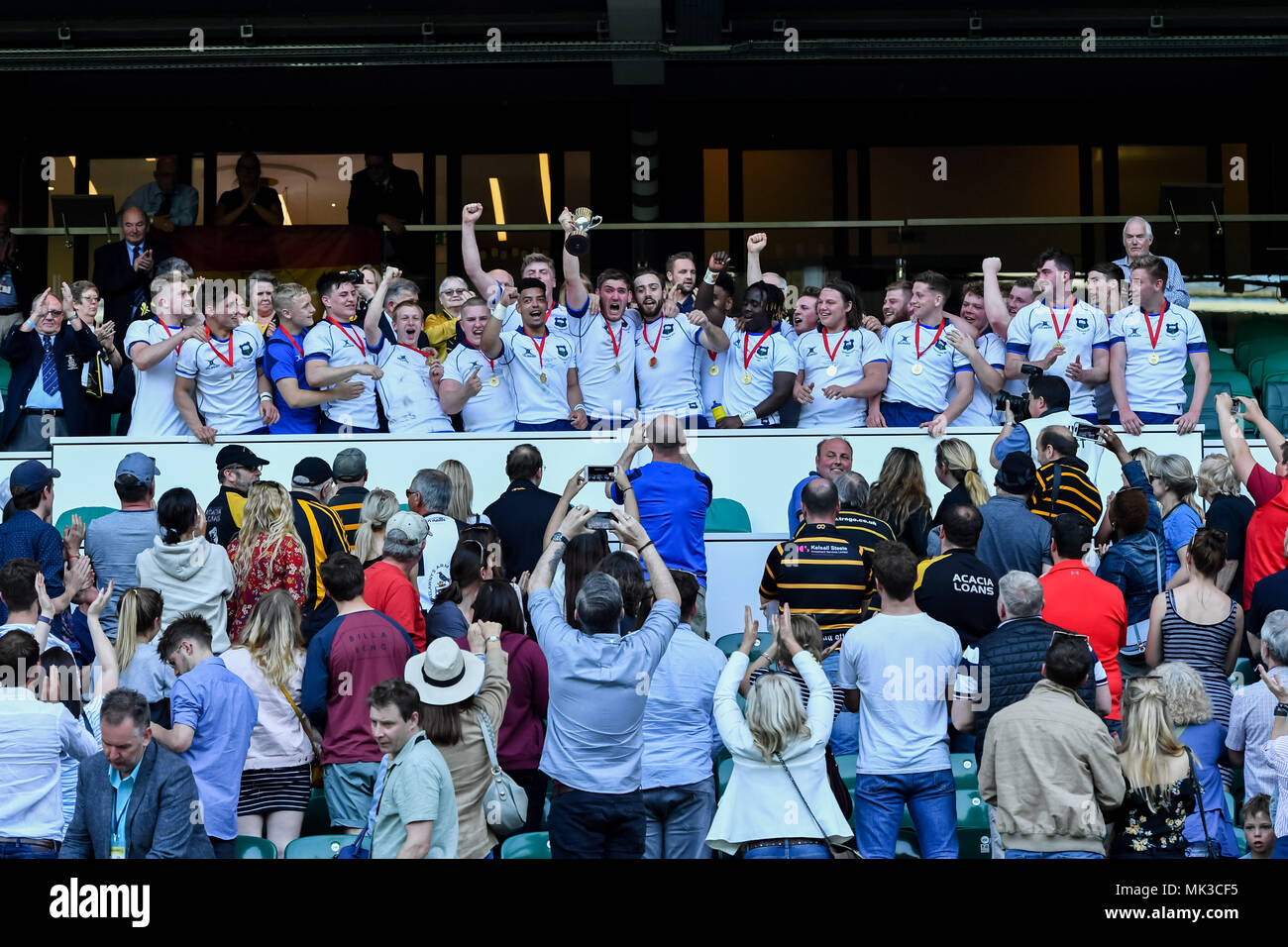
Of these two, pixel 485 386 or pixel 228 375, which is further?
pixel 485 386

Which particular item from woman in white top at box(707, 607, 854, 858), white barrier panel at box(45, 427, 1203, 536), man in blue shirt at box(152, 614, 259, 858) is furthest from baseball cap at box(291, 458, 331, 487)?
woman in white top at box(707, 607, 854, 858)

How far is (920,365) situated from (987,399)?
0.59m

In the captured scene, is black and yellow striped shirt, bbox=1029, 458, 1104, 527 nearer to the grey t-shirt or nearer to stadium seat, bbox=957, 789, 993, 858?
stadium seat, bbox=957, 789, 993, 858

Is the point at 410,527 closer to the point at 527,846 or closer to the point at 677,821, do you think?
the point at 527,846

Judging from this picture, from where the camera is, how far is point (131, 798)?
229 inches

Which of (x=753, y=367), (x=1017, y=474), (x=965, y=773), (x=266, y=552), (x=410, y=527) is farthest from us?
(x=753, y=367)

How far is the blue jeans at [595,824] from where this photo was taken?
586 cm

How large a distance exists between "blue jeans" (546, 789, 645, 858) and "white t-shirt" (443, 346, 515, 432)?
5037mm

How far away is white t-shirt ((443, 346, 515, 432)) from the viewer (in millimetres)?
10562

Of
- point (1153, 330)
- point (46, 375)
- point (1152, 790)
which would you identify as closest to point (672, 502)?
point (1152, 790)

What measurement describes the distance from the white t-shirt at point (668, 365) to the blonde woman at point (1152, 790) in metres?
5.32

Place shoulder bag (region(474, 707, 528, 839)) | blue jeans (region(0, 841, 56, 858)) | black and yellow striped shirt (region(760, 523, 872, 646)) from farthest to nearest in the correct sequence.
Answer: black and yellow striped shirt (region(760, 523, 872, 646)) → shoulder bag (region(474, 707, 528, 839)) → blue jeans (region(0, 841, 56, 858))

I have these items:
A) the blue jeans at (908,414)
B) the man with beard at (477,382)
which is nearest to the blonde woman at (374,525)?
the man with beard at (477,382)

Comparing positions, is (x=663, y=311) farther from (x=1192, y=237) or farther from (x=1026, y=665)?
(x=1192, y=237)
